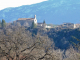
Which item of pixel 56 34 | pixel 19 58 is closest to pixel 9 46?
pixel 19 58

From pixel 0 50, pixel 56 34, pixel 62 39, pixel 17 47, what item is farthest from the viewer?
pixel 56 34

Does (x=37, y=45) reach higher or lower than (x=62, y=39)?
higher

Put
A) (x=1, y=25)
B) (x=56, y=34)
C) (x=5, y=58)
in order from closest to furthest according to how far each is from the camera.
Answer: (x=5, y=58) < (x=56, y=34) < (x=1, y=25)

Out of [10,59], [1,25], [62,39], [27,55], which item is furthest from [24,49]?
[1,25]

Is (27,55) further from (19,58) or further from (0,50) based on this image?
(0,50)

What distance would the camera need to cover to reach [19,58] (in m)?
13.1

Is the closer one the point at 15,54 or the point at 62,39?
the point at 15,54

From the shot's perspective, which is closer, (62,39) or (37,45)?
(37,45)

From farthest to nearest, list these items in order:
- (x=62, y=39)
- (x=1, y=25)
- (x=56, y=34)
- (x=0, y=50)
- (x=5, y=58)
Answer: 1. (x=1, y=25)
2. (x=56, y=34)
3. (x=62, y=39)
4. (x=0, y=50)
5. (x=5, y=58)

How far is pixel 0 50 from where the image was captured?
13562 mm

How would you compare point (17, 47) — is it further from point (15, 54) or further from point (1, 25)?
point (1, 25)

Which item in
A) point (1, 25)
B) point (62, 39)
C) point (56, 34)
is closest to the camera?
point (62, 39)

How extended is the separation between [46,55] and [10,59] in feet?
9.37

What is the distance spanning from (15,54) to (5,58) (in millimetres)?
881
